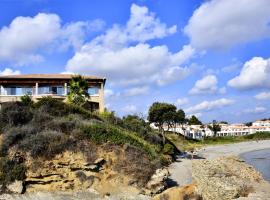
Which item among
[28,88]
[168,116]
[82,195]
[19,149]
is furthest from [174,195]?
[168,116]

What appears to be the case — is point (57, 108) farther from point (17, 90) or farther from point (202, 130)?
point (202, 130)

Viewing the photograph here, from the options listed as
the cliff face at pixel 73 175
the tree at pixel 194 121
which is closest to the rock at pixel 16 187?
the cliff face at pixel 73 175

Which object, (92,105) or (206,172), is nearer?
(206,172)

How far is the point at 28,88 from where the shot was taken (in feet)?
183

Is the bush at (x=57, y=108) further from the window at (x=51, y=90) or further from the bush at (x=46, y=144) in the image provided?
the window at (x=51, y=90)

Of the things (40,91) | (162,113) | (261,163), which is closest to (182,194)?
(40,91)

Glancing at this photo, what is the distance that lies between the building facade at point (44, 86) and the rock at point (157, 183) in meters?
27.3

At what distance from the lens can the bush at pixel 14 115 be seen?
101 ft

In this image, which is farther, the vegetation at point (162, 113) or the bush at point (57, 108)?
the vegetation at point (162, 113)

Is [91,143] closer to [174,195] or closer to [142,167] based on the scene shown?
[142,167]

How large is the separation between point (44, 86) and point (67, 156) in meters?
29.4

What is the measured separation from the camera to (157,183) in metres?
27.4

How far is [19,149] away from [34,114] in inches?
193

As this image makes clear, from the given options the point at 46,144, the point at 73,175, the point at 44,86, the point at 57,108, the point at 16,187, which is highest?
the point at 44,86
